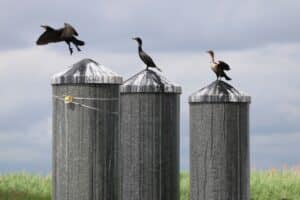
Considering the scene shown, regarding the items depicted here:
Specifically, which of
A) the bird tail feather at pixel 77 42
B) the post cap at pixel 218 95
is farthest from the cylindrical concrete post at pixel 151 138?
the bird tail feather at pixel 77 42

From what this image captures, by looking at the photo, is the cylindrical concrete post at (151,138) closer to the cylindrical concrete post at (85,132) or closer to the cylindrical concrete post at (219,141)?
the cylindrical concrete post at (219,141)

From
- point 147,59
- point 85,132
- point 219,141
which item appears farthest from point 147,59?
point 85,132

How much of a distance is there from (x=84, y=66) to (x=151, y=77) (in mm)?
2095

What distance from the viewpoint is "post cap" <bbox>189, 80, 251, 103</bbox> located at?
7.42m

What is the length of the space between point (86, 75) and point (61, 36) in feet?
2.05

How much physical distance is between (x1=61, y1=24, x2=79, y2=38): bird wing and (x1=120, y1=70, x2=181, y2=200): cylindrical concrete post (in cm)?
182

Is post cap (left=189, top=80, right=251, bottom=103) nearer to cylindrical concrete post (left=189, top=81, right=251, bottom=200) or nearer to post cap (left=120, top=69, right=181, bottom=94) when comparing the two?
cylindrical concrete post (left=189, top=81, right=251, bottom=200)

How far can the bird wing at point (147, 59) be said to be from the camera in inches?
295

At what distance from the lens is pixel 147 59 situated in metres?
7.54

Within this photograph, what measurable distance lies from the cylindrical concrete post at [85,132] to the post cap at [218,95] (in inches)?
81.7

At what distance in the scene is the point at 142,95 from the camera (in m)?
7.57

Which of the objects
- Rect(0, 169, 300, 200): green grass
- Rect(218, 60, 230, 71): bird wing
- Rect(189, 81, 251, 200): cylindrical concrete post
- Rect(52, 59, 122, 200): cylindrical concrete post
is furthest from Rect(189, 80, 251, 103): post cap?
Rect(0, 169, 300, 200): green grass

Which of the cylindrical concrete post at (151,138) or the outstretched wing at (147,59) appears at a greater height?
the outstretched wing at (147,59)

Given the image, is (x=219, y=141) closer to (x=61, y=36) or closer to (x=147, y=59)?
(x=147, y=59)
